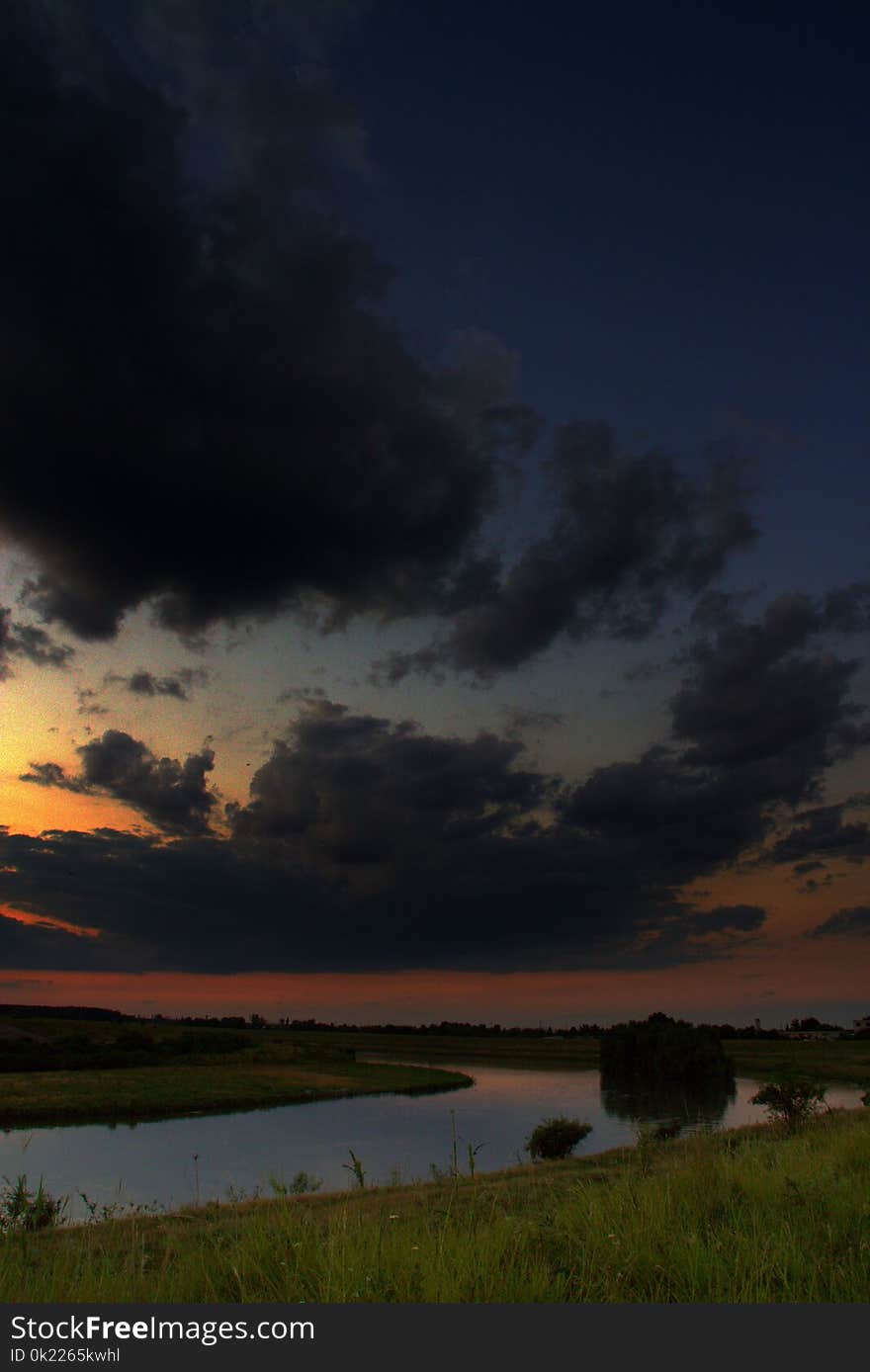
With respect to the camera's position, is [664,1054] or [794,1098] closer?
[794,1098]

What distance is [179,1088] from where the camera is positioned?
55.8 metres

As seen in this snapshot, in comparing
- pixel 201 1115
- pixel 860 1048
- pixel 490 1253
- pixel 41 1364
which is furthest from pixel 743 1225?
pixel 860 1048

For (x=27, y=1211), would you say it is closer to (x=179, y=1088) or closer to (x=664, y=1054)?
(x=179, y=1088)

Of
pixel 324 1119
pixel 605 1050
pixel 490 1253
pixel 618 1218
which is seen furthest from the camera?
pixel 605 1050

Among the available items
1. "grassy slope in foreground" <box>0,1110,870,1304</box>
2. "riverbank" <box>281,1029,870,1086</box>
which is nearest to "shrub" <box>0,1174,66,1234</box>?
"grassy slope in foreground" <box>0,1110,870,1304</box>

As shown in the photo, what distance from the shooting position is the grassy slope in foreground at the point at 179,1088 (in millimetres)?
47500

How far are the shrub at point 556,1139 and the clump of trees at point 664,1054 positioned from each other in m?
50.6

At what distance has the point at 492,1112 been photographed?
2138 inches

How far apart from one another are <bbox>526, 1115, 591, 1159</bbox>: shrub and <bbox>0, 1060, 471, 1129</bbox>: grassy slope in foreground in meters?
30.7

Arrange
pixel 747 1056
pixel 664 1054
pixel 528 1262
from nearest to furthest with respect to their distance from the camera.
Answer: pixel 528 1262 < pixel 664 1054 < pixel 747 1056

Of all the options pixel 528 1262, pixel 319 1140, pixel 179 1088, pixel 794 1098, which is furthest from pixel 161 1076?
pixel 528 1262

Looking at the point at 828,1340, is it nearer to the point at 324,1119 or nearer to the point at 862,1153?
the point at 862,1153

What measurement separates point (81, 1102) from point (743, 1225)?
5225cm

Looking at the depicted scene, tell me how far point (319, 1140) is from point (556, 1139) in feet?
61.8
